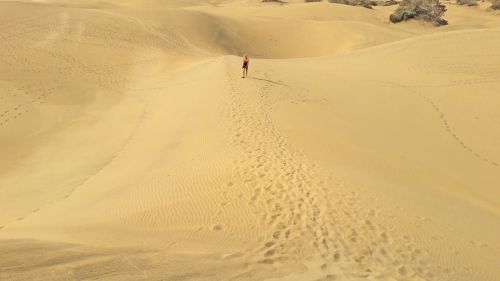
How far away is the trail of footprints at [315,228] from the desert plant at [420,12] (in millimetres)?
34515

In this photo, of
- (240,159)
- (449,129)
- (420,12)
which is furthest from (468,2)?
(240,159)

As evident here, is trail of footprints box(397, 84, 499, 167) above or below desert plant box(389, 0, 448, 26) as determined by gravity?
below

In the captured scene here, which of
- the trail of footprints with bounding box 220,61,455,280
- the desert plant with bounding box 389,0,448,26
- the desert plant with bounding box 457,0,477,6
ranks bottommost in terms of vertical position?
the trail of footprints with bounding box 220,61,455,280

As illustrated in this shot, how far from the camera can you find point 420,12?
1624 inches

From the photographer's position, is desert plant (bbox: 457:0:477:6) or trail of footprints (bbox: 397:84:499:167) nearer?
trail of footprints (bbox: 397:84:499:167)

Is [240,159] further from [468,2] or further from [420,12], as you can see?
[468,2]

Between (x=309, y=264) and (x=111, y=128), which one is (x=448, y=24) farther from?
(x=309, y=264)

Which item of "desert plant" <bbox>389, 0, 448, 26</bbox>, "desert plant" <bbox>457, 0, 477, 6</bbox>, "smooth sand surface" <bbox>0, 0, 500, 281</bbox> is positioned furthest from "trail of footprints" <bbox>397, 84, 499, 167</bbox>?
"desert plant" <bbox>457, 0, 477, 6</bbox>

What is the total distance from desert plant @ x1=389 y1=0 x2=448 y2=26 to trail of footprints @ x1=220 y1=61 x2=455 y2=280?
1359 inches

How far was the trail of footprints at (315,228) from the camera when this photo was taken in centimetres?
654

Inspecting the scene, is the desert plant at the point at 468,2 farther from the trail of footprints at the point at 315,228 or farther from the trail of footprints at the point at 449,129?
the trail of footprints at the point at 315,228

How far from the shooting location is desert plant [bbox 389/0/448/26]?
4106 cm

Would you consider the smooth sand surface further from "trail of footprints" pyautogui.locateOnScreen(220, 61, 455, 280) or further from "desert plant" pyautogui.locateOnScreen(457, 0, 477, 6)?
"desert plant" pyautogui.locateOnScreen(457, 0, 477, 6)

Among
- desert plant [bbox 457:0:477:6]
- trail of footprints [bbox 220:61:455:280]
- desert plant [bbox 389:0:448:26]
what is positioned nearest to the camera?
trail of footprints [bbox 220:61:455:280]
